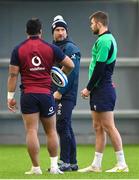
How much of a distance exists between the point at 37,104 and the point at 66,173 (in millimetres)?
924

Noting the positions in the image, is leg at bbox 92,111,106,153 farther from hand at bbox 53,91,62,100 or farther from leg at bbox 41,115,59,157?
leg at bbox 41,115,59,157

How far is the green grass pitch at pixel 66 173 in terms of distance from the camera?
9211 mm

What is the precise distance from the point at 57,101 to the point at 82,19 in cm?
591

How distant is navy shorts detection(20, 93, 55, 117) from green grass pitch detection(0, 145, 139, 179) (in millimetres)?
709

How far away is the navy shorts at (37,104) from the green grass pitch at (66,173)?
2.33 feet

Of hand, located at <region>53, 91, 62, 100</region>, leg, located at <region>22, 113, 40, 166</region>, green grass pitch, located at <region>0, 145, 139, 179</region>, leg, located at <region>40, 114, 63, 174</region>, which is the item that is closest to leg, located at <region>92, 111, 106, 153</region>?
green grass pitch, located at <region>0, 145, 139, 179</region>

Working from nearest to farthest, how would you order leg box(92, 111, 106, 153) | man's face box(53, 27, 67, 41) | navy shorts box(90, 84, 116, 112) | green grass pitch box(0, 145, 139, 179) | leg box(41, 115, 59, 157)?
green grass pitch box(0, 145, 139, 179) < leg box(41, 115, 59, 157) < navy shorts box(90, 84, 116, 112) < leg box(92, 111, 106, 153) < man's face box(53, 27, 67, 41)

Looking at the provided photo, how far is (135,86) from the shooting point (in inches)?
632

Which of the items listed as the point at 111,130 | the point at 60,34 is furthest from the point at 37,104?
the point at 60,34

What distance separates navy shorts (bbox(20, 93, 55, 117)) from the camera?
924cm

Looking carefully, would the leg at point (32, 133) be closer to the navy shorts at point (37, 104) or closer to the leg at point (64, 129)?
the navy shorts at point (37, 104)

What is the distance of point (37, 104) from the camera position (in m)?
9.27

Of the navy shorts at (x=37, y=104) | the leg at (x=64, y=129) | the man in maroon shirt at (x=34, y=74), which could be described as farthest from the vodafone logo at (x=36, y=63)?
the leg at (x=64, y=129)

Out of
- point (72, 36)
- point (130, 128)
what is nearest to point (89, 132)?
point (130, 128)
